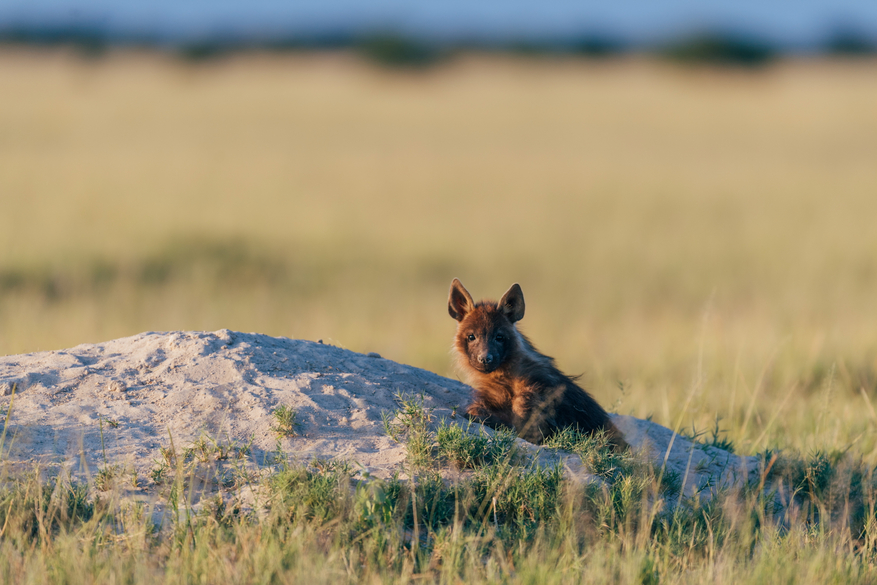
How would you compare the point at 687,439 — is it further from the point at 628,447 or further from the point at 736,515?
the point at 736,515

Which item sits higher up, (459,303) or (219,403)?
(459,303)

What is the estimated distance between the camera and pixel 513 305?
4.98 meters

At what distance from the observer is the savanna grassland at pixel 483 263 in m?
3.66

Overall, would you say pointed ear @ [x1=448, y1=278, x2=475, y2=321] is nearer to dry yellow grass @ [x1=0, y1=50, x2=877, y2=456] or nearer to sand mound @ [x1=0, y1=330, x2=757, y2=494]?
sand mound @ [x1=0, y1=330, x2=757, y2=494]

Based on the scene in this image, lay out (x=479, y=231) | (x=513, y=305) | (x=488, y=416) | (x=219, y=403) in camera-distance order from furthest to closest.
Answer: (x=479, y=231), (x=513, y=305), (x=488, y=416), (x=219, y=403)

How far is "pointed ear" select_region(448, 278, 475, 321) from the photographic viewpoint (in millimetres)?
4988

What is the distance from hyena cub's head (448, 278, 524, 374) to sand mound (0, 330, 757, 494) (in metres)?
0.36

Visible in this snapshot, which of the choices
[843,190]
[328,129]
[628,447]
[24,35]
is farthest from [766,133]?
[24,35]

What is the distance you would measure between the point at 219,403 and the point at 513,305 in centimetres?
179

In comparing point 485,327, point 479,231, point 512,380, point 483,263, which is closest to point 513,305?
point 485,327

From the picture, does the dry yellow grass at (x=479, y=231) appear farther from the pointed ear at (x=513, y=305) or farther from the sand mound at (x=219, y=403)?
the sand mound at (x=219, y=403)

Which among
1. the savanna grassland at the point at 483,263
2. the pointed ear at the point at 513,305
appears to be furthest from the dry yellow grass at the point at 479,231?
the pointed ear at the point at 513,305

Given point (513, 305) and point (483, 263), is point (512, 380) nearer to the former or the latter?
point (513, 305)

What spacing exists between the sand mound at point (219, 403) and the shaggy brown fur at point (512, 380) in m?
0.23
